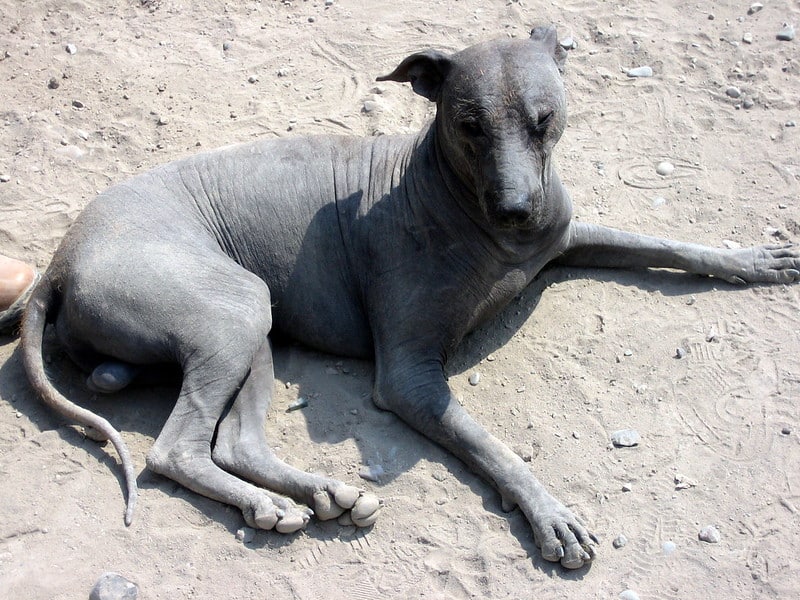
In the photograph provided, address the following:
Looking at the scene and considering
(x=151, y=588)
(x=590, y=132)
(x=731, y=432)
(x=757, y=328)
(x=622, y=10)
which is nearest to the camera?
(x=151, y=588)

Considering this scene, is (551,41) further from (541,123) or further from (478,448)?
(478,448)

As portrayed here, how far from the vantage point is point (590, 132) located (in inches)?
238

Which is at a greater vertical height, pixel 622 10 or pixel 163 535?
pixel 622 10

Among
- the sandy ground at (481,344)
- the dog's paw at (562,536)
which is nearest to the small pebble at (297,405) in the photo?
the sandy ground at (481,344)

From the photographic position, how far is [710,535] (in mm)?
3926

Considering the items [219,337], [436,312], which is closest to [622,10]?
[436,312]

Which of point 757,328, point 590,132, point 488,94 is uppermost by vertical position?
point 488,94

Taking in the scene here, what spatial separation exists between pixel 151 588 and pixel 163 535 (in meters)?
0.27

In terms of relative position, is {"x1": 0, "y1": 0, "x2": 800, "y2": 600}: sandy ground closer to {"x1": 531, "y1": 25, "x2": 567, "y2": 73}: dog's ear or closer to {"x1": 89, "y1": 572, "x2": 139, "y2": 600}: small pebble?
{"x1": 89, "y1": 572, "x2": 139, "y2": 600}: small pebble

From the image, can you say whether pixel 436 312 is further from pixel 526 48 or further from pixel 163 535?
pixel 163 535

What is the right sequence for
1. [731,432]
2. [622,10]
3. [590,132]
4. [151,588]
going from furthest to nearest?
1. [622,10]
2. [590,132]
3. [731,432]
4. [151,588]

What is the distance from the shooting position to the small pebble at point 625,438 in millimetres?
4328

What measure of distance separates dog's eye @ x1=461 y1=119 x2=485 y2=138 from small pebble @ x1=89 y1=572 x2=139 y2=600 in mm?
2446

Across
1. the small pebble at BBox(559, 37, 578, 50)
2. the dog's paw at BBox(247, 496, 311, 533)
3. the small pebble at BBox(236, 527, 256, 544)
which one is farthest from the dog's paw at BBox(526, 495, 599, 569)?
the small pebble at BBox(559, 37, 578, 50)
